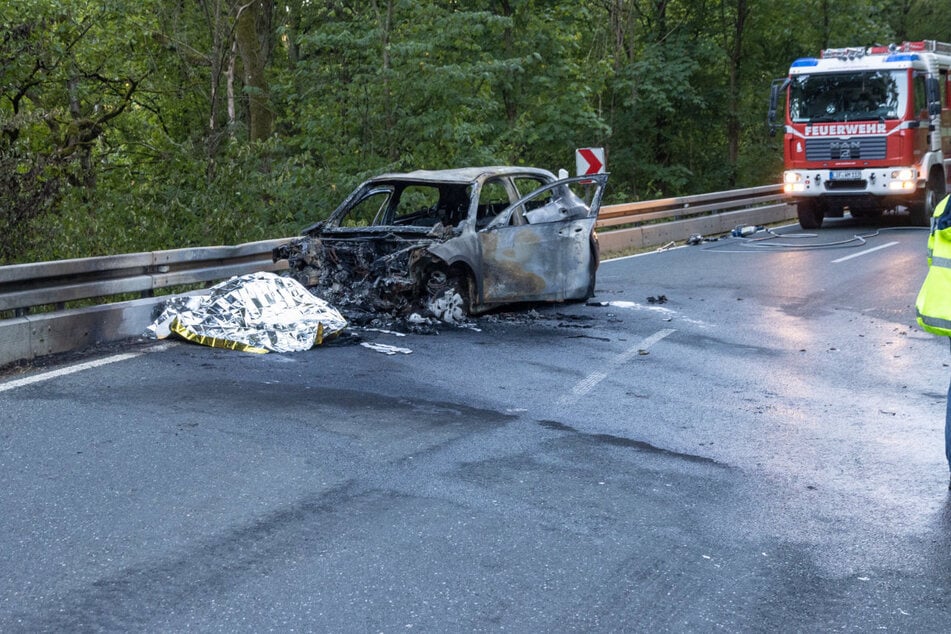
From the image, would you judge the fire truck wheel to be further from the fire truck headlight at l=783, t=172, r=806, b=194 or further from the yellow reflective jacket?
the yellow reflective jacket

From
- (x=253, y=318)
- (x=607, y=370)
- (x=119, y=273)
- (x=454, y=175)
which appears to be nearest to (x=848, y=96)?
(x=454, y=175)

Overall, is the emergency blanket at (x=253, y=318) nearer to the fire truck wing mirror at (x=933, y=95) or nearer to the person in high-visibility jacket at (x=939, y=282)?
the person in high-visibility jacket at (x=939, y=282)

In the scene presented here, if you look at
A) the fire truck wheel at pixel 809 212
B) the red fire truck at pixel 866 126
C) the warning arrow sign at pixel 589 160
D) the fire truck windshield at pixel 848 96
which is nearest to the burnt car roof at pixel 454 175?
the warning arrow sign at pixel 589 160

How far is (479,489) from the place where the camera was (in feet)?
18.3

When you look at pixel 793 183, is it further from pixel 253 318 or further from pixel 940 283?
pixel 940 283

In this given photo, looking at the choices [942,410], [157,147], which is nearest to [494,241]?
[942,410]

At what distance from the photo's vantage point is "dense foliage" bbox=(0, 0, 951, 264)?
13.5m

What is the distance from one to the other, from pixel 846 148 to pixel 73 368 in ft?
55.5

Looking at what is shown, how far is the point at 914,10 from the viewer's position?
40.8m

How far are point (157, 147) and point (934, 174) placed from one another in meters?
15.0

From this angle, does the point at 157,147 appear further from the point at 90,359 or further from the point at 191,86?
the point at 90,359

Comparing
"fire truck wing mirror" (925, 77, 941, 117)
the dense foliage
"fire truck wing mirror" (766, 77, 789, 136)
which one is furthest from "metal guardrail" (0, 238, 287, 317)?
"fire truck wing mirror" (925, 77, 941, 117)

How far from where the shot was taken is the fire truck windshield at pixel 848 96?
68.6ft

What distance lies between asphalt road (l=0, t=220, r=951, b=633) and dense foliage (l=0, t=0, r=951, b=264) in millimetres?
4509
